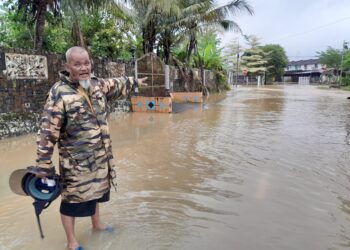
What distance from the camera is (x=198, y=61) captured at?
2338 cm

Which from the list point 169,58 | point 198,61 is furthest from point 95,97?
point 198,61

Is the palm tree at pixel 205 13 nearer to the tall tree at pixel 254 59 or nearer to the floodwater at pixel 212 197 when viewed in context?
the floodwater at pixel 212 197

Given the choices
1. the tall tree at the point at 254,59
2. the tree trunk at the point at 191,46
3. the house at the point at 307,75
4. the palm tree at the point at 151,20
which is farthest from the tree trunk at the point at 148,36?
the house at the point at 307,75

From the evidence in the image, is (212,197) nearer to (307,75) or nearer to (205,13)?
(205,13)

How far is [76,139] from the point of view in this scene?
260cm

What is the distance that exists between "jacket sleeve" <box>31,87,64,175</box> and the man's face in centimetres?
19

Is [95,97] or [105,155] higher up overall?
[95,97]

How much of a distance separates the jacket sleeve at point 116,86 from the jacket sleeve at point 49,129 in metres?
0.48

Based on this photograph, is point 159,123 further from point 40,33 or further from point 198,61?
point 198,61

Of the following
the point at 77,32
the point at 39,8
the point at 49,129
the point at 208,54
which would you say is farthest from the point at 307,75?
the point at 49,129

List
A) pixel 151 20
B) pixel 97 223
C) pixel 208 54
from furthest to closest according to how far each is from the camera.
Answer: pixel 208 54
pixel 151 20
pixel 97 223

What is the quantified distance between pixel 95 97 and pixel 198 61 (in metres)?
21.2

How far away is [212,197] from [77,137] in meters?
2.15

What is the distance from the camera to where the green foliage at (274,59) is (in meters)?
66.2
